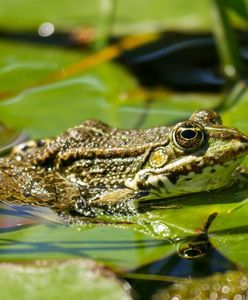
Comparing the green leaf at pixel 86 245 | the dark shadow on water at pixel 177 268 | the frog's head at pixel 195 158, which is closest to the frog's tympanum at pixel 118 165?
the frog's head at pixel 195 158

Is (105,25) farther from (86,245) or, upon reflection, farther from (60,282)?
(60,282)

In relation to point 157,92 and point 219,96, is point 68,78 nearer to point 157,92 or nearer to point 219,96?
point 157,92

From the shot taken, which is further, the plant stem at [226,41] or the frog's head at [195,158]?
the plant stem at [226,41]

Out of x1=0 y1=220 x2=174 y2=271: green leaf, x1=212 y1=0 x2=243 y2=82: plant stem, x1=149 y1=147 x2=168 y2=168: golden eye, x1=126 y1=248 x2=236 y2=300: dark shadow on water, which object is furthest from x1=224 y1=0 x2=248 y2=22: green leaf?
x1=126 y1=248 x2=236 y2=300: dark shadow on water

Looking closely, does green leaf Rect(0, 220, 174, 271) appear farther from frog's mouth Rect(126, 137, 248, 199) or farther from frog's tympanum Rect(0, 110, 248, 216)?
frog's mouth Rect(126, 137, 248, 199)

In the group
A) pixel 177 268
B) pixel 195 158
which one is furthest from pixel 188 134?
pixel 177 268

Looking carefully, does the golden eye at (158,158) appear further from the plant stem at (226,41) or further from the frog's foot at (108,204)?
the plant stem at (226,41)

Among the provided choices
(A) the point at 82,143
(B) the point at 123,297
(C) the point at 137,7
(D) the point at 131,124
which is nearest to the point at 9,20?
(C) the point at 137,7
